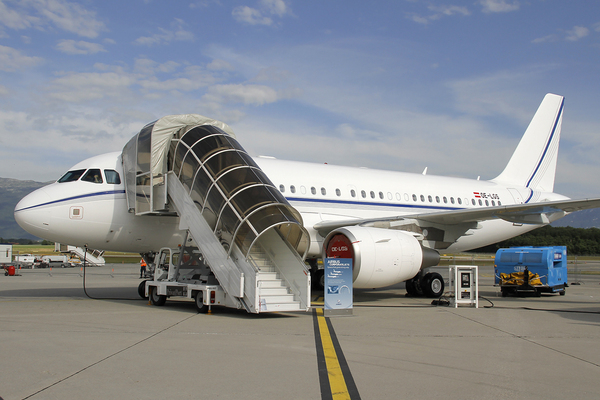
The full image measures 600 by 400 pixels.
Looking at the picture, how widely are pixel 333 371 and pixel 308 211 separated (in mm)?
9500

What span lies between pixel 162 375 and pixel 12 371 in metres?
1.64

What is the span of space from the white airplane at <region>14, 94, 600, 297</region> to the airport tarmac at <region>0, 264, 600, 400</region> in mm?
2049

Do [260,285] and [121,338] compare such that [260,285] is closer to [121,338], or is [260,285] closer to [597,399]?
[121,338]

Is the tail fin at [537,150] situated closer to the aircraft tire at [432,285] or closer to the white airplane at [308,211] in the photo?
the white airplane at [308,211]

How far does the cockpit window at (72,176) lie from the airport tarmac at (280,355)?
3413 mm

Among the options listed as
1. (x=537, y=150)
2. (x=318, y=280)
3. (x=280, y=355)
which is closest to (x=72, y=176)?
(x=280, y=355)

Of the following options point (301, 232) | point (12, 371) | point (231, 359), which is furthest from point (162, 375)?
point (301, 232)

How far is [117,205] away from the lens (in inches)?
500

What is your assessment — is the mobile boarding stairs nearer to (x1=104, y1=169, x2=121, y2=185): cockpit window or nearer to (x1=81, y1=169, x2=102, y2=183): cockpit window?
(x1=104, y1=169, x2=121, y2=185): cockpit window

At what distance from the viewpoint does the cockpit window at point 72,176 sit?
498 inches

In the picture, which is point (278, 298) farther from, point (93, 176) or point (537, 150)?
point (537, 150)

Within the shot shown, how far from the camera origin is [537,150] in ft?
73.4

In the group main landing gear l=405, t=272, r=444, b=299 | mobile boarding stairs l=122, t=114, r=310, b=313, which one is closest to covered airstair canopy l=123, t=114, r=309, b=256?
mobile boarding stairs l=122, t=114, r=310, b=313

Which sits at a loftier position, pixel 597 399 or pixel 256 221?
pixel 256 221
